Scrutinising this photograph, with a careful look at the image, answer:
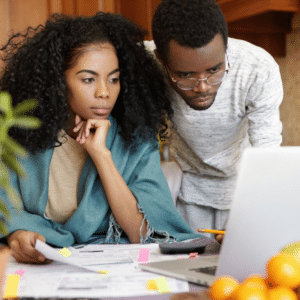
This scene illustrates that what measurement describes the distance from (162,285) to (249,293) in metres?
0.25

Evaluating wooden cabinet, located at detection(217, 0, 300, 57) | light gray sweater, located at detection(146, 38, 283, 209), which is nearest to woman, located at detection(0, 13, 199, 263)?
light gray sweater, located at detection(146, 38, 283, 209)

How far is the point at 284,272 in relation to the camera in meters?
0.46

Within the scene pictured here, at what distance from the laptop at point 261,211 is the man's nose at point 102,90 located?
674mm

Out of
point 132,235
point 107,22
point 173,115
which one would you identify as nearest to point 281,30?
point 173,115

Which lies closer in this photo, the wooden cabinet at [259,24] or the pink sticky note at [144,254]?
the pink sticky note at [144,254]

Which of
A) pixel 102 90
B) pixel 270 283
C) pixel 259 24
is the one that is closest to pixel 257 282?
pixel 270 283

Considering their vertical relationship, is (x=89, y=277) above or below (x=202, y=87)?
below

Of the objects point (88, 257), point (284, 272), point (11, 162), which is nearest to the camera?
point (11, 162)

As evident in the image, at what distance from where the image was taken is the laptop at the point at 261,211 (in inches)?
21.8

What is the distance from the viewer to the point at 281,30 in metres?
2.00

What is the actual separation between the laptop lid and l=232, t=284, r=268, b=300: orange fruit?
12 centimetres

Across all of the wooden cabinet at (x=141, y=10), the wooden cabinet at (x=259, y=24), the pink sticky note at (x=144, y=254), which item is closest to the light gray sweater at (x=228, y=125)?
the wooden cabinet at (x=259, y=24)

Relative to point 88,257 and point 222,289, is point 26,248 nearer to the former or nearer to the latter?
point 88,257

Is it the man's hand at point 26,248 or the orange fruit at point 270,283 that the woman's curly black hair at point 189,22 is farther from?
the orange fruit at point 270,283
